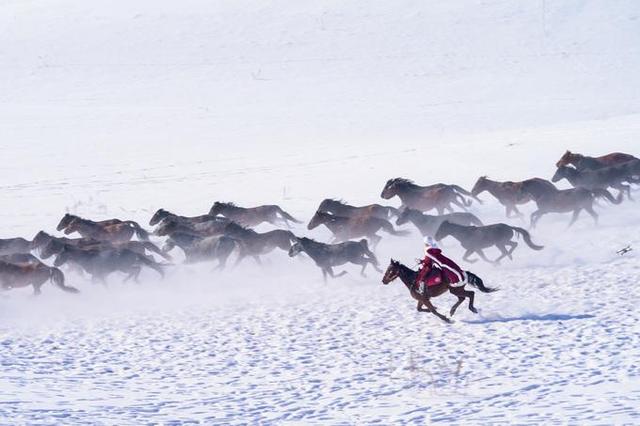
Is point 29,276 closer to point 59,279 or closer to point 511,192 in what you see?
point 59,279

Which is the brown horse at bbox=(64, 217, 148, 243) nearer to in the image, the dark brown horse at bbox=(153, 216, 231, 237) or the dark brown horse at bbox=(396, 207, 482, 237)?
the dark brown horse at bbox=(153, 216, 231, 237)

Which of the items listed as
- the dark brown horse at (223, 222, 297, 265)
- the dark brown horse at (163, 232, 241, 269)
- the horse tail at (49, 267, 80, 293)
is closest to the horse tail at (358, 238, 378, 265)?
the dark brown horse at (223, 222, 297, 265)

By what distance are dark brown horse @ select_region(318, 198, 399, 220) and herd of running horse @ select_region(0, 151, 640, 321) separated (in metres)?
0.02

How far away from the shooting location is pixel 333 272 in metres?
19.9

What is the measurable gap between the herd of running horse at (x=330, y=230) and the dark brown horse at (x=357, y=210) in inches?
0.9

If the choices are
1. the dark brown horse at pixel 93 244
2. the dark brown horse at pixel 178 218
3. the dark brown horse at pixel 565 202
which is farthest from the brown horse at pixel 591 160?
the dark brown horse at pixel 93 244

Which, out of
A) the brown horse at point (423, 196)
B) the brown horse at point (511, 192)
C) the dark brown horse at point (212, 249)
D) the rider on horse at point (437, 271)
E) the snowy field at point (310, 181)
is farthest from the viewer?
the brown horse at point (423, 196)

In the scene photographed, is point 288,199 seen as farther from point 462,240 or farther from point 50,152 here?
point 50,152

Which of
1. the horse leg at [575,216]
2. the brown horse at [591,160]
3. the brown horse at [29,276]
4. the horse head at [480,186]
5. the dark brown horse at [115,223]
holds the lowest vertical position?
the brown horse at [29,276]

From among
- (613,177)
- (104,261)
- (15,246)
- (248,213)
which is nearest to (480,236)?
Result: (613,177)

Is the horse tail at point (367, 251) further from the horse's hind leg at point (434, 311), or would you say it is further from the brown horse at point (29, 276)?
the brown horse at point (29, 276)

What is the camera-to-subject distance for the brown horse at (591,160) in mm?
25672

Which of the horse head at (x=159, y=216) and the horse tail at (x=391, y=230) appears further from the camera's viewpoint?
the horse head at (x=159, y=216)

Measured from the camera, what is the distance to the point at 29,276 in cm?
1873
